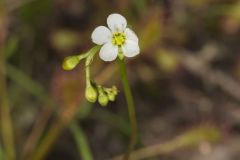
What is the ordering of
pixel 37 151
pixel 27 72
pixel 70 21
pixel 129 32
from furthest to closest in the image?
pixel 70 21, pixel 27 72, pixel 37 151, pixel 129 32

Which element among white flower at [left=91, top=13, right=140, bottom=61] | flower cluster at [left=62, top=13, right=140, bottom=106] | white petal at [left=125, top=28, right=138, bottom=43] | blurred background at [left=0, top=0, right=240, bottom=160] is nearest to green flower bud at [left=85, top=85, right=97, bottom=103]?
flower cluster at [left=62, top=13, right=140, bottom=106]

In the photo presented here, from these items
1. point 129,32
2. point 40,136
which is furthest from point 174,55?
point 129,32

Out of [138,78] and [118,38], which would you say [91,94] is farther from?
[138,78]

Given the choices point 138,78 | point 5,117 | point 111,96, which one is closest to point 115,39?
point 111,96

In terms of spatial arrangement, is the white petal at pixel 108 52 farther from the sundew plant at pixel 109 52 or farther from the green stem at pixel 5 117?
the green stem at pixel 5 117

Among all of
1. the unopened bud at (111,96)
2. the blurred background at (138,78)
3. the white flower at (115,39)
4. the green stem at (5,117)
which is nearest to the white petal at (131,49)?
the white flower at (115,39)

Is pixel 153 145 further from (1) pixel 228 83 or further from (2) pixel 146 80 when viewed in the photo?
(1) pixel 228 83

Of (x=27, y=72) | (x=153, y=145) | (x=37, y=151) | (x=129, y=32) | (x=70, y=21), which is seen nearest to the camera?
(x=129, y=32)
